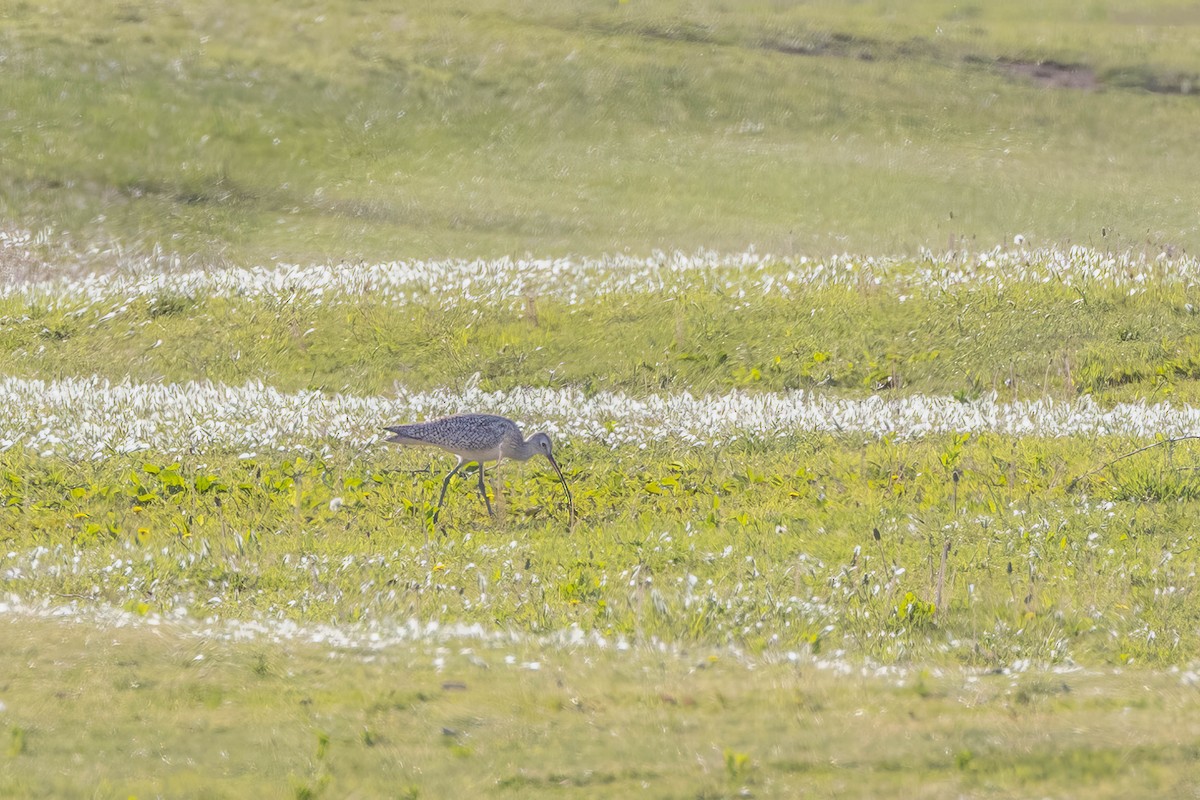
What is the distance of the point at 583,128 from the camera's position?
130 feet

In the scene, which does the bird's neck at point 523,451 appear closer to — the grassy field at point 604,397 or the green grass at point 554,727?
the grassy field at point 604,397

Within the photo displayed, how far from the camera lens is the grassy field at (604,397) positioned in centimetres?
848

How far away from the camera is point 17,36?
42.0 metres

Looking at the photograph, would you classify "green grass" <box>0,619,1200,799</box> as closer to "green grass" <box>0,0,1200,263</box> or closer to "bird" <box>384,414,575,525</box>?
"bird" <box>384,414,575,525</box>

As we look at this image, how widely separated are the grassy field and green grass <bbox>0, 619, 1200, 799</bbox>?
39mm

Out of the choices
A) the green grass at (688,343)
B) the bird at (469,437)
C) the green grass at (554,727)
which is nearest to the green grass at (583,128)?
the green grass at (688,343)

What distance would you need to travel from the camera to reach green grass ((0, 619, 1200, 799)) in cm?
757

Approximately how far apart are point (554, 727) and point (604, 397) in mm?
11768

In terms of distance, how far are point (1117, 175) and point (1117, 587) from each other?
95.0 feet

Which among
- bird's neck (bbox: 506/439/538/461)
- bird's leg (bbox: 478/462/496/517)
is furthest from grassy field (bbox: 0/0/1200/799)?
bird's neck (bbox: 506/439/538/461)

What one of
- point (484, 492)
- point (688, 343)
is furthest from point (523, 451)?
point (688, 343)

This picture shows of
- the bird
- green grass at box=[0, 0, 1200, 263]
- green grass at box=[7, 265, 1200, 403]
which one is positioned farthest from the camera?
green grass at box=[0, 0, 1200, 263]

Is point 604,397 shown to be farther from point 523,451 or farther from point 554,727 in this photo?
point 554,727

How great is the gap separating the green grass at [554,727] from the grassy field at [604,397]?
4cm
